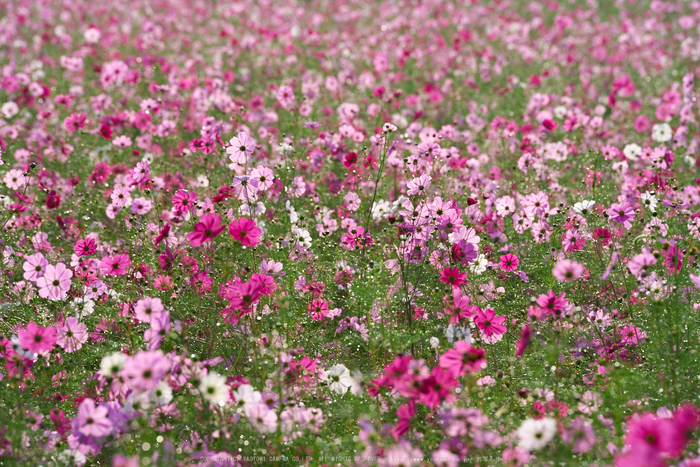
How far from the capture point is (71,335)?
7.22 feet

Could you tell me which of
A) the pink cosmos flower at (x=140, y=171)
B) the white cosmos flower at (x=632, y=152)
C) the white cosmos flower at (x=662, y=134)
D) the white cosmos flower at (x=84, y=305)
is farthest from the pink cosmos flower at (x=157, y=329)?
the white cosmos flower at (x=662, y=134)

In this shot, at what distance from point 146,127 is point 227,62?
8.93 ft

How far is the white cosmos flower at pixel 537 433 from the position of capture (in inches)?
59.0

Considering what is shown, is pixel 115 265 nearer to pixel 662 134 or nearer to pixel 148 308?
pixel 148 308

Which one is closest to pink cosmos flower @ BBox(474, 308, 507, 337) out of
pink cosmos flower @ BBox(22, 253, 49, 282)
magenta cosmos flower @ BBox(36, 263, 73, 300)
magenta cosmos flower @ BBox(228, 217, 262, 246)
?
magenta cosmos flower @ BBox(228, 217, 262, 246)

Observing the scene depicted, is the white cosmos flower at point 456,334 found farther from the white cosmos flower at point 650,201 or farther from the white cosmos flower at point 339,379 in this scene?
the white cosmos flower at point 650,201

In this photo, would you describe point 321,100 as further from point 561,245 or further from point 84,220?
point 561,245

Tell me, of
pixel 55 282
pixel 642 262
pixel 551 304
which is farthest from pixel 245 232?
pixel 642 262

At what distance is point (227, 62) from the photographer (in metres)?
6.71

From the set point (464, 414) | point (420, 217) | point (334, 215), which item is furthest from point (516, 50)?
point (464, 414)

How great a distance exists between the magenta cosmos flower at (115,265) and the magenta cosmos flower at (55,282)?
15 cm

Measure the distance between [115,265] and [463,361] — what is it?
1.67 meters

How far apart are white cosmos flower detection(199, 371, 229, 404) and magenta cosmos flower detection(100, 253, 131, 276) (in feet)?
3.39

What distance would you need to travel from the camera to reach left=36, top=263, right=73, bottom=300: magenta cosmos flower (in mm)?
2449
